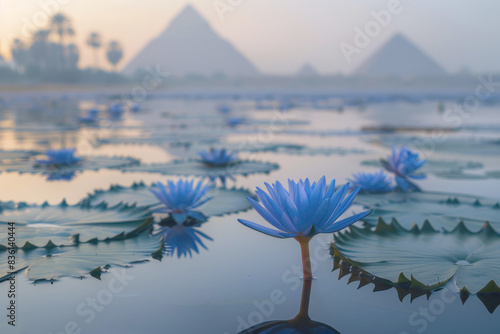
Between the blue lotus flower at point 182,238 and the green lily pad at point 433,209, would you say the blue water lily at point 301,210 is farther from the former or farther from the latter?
the green lily pad at point 433,209

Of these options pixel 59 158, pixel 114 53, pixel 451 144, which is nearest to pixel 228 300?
pixel 59 158

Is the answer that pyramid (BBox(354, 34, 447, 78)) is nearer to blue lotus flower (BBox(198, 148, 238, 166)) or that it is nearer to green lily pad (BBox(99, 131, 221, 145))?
green lily pad (BBox(99, 131, 221, 145))

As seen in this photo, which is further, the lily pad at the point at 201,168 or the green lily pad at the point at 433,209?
the lily pad at the point at 201,168

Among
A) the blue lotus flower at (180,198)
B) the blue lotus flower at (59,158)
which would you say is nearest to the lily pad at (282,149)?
the blue lotus flower at (59,158)

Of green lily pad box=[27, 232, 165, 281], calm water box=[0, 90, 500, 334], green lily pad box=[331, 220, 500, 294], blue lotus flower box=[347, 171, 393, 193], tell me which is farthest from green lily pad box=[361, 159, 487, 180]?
green lily pad box=[27, 232, 165, 281]

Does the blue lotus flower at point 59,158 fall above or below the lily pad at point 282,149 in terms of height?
below

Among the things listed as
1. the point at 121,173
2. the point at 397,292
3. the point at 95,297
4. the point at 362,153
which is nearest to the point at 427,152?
the point at 362,153

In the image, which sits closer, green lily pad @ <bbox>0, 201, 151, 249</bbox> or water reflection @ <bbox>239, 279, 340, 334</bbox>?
water reflection @ <bbox>239, 279, 340, 334</bbox>
